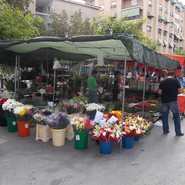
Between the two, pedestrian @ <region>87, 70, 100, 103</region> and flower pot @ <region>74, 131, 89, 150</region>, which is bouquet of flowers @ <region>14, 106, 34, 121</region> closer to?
flower pot @ <region>74, 131, 89, 150</region>

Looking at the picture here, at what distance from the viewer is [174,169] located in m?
3.73

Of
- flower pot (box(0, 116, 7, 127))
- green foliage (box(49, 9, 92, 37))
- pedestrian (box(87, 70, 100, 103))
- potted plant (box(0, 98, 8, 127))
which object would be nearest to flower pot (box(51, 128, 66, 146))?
potted plant (box(0, 98, 8, 127))

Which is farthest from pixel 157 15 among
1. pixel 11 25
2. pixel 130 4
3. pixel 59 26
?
pixel 11 25

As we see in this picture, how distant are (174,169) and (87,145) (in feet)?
6.81

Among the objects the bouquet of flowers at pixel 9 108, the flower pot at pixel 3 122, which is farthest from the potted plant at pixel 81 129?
the flower pot at pixel 3 122

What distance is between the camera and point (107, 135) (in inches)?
166

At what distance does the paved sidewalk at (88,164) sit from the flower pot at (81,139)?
0.48ft

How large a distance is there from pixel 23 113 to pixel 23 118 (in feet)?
0.61

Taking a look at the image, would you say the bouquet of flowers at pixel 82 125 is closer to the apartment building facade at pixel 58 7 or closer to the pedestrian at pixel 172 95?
the pedestrian at pixel 172 95

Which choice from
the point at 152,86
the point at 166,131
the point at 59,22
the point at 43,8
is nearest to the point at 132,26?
the point at 152,86

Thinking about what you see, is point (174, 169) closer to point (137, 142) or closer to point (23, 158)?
point (137, 142)

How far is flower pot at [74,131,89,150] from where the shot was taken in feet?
14.7

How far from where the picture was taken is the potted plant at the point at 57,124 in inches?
179

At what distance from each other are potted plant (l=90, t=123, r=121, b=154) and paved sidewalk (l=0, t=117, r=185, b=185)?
18 cm
